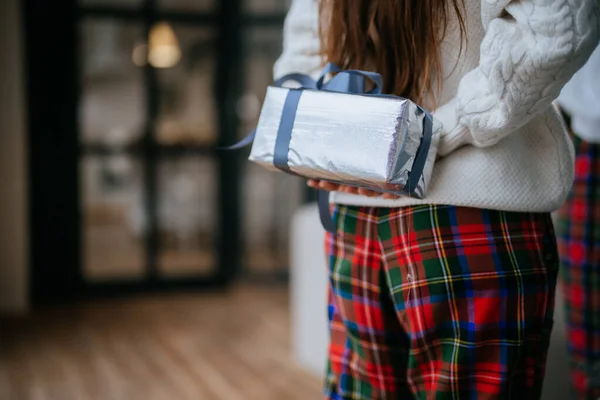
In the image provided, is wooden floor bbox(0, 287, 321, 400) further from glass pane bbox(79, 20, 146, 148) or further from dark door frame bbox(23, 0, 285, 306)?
glass pane bbox(79, 20, 146, 148)

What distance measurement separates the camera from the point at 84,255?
3537 mm

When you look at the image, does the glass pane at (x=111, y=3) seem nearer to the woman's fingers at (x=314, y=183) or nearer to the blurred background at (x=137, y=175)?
the blurred background at (x=137, y=175)

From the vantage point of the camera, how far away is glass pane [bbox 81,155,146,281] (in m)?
3.52

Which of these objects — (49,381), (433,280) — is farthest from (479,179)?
(49,381)

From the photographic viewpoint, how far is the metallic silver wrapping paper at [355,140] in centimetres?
73

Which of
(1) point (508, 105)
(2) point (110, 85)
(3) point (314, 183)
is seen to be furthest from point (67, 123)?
(1) point (508, 105)

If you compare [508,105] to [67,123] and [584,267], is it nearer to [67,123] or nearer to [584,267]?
[584,267]

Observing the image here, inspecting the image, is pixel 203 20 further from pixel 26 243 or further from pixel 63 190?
pixel 26 243

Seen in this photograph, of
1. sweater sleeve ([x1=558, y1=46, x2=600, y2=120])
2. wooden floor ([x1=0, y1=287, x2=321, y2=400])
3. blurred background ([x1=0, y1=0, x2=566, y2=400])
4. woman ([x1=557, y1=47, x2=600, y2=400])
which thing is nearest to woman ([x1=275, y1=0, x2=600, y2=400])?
sweater sleeve ([x1=558, y1=46, x2=600, y2=120])

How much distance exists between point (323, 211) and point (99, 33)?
293cm

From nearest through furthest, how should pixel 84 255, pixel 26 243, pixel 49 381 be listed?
pixel 49 381 < pixel 26 243 < pixel 84 255

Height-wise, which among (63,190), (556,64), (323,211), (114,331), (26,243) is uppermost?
(556,64)

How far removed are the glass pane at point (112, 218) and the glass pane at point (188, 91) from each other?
287mm

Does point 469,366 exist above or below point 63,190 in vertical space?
above
